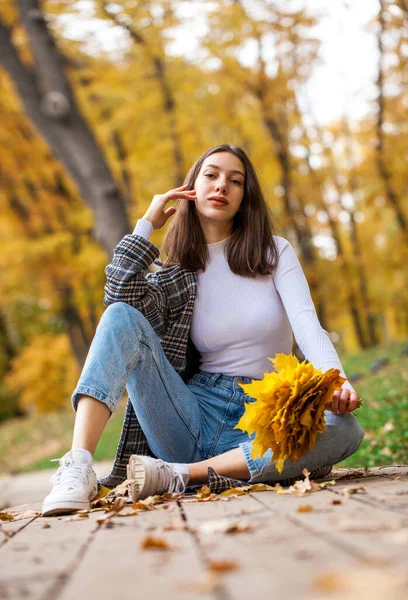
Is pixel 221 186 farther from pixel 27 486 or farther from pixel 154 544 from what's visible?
pixel 27 486

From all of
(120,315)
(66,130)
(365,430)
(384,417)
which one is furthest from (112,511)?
(66,130)

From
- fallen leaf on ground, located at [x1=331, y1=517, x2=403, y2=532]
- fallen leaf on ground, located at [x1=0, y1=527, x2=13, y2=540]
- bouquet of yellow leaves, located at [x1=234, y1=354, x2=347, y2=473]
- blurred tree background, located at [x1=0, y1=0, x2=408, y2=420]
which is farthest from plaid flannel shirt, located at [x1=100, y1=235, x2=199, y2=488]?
blurred tree background, located at [x1=0, y1=0, x2=408, y2=420]

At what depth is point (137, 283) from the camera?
3.22 metres

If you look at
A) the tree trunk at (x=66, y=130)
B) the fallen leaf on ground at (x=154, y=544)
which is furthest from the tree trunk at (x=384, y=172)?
the fallen leaf on ground at (x=154, y=544)

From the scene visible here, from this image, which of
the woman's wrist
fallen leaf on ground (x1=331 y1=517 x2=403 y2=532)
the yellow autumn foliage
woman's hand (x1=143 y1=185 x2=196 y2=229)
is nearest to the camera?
fallen leaf on ground (x1=331 y1=517 x2=403 y2=532)

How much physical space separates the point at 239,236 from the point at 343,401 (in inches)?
48.9

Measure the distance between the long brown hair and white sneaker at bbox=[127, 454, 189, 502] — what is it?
1.14m

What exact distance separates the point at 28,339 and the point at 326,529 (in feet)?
76.6

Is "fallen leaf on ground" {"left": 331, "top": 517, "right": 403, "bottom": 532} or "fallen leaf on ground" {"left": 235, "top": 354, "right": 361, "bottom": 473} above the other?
"fallen leaf on ground" {"left": 235, "top": 354, "right": 361, "bottom": 473}

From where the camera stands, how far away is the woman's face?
3461 mm

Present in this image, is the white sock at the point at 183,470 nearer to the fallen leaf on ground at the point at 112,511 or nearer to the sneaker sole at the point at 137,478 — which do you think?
the sneaker sole at the point at 137,478

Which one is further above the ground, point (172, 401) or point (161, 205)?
point (161, 205)

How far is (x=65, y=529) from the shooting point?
85.5 inches

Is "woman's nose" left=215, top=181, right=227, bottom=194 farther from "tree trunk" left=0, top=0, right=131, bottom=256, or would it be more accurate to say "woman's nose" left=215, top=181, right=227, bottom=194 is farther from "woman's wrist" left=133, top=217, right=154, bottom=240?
"tree trunk" left=0, top=0, right=131, bottom=256
